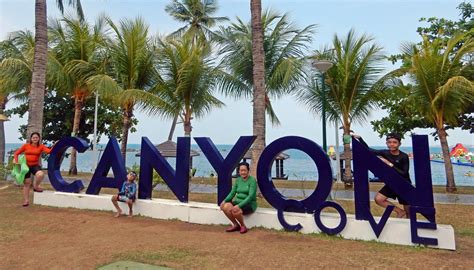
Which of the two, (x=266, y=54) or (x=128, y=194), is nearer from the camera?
(x=128, y=194)

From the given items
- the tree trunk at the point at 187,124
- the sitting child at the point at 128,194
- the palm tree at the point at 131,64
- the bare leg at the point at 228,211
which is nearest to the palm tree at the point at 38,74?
the palm tree at the point at 131,64

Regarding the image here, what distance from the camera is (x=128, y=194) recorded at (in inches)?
307

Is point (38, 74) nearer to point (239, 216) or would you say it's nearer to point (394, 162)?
point (239, 216)

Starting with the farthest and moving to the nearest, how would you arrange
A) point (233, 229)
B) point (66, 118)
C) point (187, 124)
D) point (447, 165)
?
point (66, 118) → point (187, 124) → point (447, 165) → point (233, 229)

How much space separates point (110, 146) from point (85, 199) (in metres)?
1.53

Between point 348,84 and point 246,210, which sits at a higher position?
point 348,84

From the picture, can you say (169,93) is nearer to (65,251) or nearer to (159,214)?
(159,214)

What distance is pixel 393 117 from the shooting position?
660 inches

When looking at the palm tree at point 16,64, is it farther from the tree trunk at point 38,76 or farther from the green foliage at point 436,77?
the green foliage at point 436,77

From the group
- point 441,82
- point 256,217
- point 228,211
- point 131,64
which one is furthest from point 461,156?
point 228,211

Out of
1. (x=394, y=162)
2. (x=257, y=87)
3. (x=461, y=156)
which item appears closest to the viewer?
(x=394, y=162)

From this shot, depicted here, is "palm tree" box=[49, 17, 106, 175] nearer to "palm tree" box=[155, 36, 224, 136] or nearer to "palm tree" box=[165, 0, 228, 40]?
"palm tree" box=[155, 36, 224, 136]

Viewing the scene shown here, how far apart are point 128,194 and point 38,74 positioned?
660cm

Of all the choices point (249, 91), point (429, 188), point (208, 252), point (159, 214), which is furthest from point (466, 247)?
point (249, 91)
